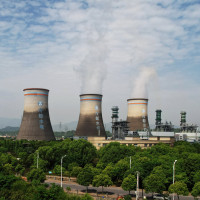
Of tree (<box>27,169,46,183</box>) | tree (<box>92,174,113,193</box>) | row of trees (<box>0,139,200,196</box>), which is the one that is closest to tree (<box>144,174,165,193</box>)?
row of trees (<box>0,139,200,196</box>)

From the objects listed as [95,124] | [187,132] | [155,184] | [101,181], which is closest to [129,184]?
[155,184]

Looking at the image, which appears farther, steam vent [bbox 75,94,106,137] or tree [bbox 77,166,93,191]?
steam vent [bbox 75,94,106,137]

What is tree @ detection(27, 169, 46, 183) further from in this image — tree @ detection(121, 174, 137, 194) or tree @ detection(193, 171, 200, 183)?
tree @ detection(193, 171, 200, 183)

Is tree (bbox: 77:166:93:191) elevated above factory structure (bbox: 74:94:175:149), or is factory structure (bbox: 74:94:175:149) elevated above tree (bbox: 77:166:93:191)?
factory structure (bbox: 74:94:175:149)

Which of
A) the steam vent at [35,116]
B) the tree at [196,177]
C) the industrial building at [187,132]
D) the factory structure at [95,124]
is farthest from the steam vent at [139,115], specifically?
the tree at [196,177]

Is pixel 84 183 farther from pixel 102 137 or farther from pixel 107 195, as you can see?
pixel 102 137

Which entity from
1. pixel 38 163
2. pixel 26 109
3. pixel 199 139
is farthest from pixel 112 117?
pixel 38 163

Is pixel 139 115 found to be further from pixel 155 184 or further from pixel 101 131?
pixel 155 184
